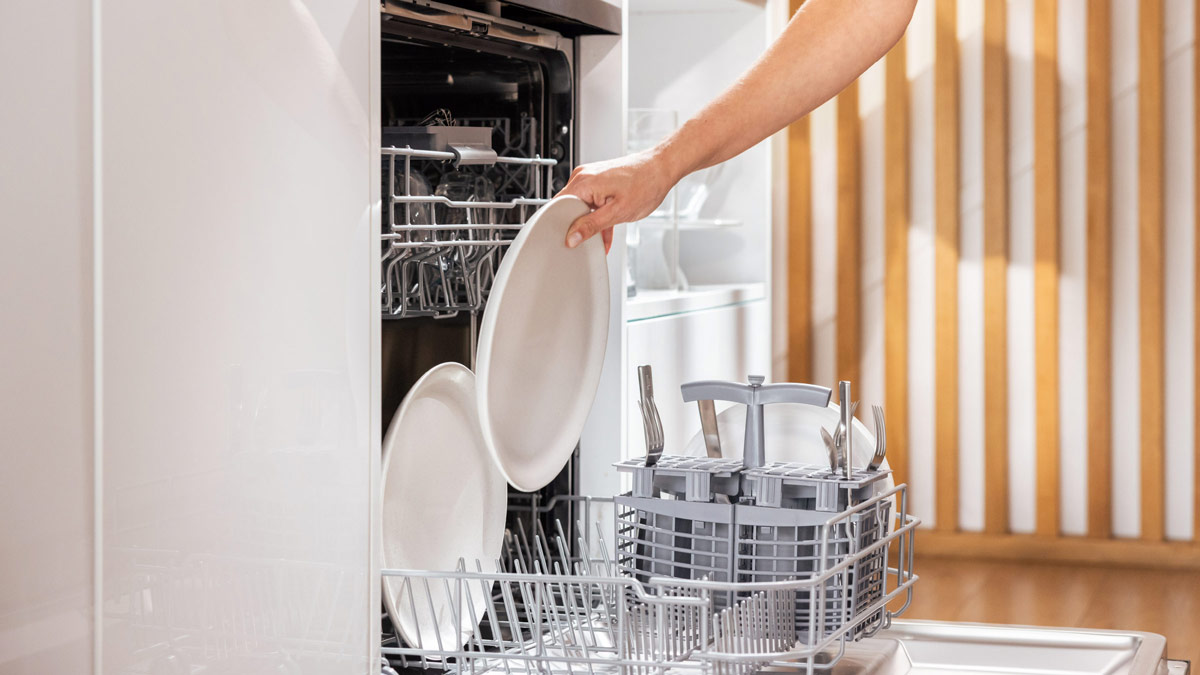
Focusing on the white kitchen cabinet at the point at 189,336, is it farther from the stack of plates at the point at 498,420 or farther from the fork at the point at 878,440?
the fork at the point at 878,440

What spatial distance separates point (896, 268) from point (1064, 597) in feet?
2.77

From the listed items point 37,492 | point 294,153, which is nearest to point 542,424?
point 294,153

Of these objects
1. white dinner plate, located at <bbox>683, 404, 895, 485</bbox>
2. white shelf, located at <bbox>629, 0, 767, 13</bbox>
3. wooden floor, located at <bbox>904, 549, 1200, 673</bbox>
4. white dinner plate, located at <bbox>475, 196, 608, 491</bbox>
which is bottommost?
wooden floor, located at <bbox>904, 549, 1200, 673</bbox>

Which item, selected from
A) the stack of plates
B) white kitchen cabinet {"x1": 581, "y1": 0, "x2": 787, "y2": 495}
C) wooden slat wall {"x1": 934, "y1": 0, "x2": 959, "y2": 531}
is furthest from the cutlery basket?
wooden slat wall {"x1": 934, "y1": 0, "x2": 959, "y2": 531}

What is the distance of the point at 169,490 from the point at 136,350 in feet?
0.30

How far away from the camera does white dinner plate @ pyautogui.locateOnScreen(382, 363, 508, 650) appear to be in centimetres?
109

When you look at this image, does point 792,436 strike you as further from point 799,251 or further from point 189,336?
point 799,251

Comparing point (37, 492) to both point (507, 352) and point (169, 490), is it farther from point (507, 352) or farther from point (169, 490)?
point (507, 352)

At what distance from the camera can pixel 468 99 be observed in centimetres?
136

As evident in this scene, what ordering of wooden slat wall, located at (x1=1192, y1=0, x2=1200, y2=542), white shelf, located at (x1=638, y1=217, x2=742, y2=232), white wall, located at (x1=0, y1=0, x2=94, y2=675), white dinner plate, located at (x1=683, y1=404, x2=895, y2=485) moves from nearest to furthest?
1. white wall, located at (x1=0, y1=0, x2=94, y2=675)
2. white dinner plate, located at (x1=683, y1=404, x2=895, y2=485)
3. white shelf, located at (x1=638, y1=217, x2=742, y2=232)
4. wooden slat wall, located at (x1=1192, y1=0, x2=1200, y2=542)

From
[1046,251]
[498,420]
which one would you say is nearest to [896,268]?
[1046,251]

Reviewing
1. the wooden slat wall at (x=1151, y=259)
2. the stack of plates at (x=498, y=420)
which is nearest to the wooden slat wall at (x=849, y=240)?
the wooden slat wall at (x=1151, y=259)

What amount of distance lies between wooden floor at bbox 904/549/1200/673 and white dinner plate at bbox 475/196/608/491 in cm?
149

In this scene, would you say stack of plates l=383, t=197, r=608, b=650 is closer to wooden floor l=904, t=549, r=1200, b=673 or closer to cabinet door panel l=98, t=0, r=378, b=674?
cabinet door panel l=98, t=0, r=378, b=674
